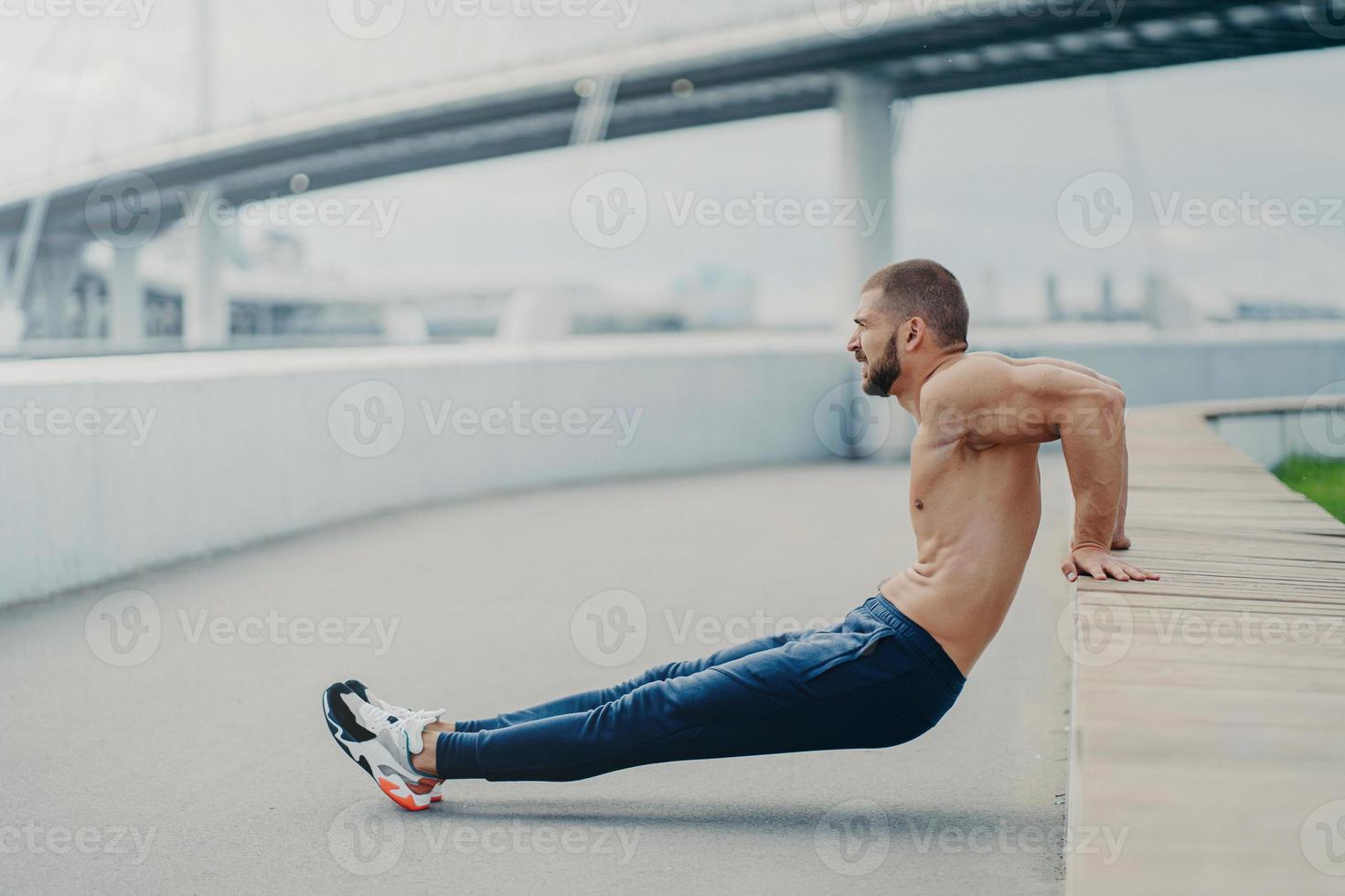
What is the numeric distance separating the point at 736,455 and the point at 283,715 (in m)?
7.38

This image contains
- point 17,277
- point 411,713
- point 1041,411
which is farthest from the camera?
point 17,277

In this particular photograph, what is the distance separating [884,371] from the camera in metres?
2.92

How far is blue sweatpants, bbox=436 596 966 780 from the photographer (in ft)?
9.16

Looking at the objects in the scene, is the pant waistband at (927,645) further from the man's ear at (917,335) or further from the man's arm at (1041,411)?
the man's ear at (917,335)

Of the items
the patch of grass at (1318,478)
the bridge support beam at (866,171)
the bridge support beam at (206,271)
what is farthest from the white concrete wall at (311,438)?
the bridge support beam at (206,271)

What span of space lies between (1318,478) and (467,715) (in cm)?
508

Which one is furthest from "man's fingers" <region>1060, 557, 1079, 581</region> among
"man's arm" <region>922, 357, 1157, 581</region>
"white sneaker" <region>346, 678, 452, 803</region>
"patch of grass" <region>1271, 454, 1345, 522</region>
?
"patch of grass" <region>1271, 454, 1345, 522</region>

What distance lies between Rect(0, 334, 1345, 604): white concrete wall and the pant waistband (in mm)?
4337

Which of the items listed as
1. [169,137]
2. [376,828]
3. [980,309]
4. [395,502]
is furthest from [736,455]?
[169,137]

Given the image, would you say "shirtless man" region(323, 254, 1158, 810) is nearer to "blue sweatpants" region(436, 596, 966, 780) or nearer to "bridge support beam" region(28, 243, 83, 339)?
"blue sweatpants" region(436, 596, 966, 780)

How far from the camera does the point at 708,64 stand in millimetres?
19266

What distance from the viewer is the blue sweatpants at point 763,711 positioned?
9.16 feet

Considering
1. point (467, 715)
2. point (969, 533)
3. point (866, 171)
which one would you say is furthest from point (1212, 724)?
point (866, 171)

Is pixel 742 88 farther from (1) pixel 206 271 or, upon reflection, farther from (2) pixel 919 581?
(1) pixel 206 271
